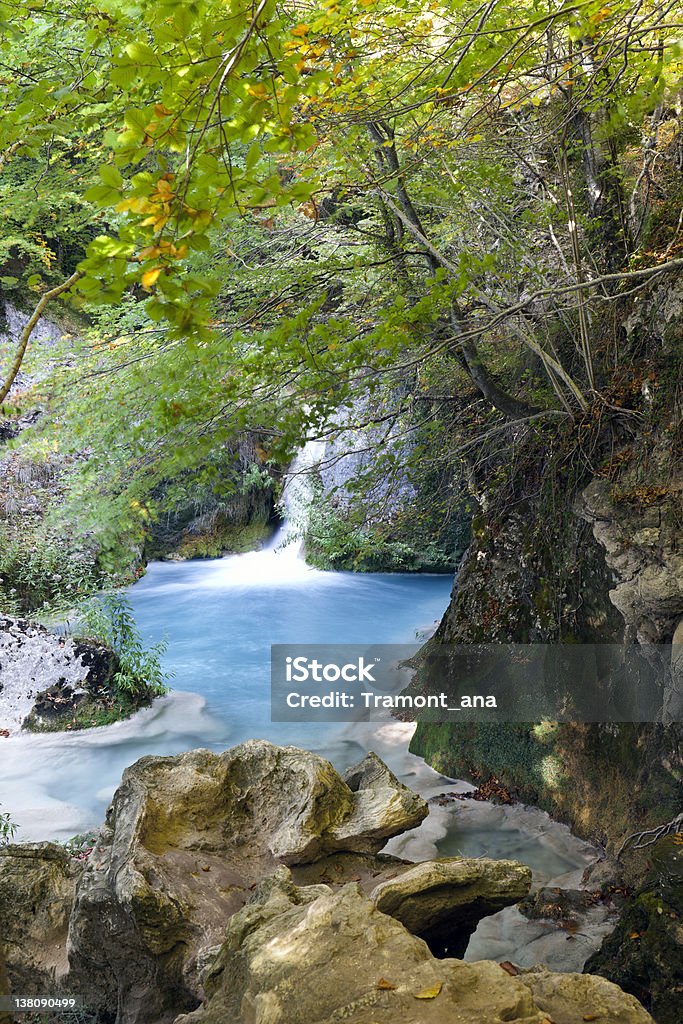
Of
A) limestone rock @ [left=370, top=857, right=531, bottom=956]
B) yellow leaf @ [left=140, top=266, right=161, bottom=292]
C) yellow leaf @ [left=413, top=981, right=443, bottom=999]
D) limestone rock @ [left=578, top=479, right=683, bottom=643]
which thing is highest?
yellow leaf @ [left=140, top=266, right=161, bottom=292]

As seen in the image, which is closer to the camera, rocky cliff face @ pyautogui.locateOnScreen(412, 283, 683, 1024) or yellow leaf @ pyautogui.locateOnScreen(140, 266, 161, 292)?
yellow leaf @ pyautogui.locateOnScreen(140, 266, 161, 292)

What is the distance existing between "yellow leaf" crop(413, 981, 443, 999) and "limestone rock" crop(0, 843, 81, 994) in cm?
230

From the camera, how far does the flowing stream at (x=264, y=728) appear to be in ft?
16.0

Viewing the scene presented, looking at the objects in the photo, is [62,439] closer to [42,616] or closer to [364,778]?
[364,778]

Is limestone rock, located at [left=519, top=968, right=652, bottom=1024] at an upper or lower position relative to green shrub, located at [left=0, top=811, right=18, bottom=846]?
upper

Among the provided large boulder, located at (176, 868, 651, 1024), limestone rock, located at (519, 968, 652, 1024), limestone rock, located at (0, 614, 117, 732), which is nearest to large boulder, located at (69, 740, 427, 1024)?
large boulder, located at (176, 868, 651, 1024)

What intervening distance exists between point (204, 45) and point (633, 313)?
4322 millimetres

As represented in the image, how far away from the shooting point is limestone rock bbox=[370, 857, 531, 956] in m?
2.87

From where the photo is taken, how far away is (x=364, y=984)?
1955mm

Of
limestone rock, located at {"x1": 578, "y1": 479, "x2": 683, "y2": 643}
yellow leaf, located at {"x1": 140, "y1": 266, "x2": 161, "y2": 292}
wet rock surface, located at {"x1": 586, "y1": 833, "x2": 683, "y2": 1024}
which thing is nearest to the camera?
yellow leaf, located at {"x1": 140, "y1": 266, "x2": 161, "y2": 292}

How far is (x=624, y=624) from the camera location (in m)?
5.10

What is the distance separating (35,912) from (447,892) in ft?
6.92

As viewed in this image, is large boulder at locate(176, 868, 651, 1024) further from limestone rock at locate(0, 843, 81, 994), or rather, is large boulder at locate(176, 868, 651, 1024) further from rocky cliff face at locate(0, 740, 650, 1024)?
limestone rock at locate(0, 843, 81, 994)

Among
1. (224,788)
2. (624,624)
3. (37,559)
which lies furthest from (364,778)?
(37,559)
